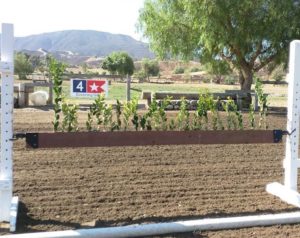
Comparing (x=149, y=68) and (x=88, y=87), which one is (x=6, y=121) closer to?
(x=88, y=87)

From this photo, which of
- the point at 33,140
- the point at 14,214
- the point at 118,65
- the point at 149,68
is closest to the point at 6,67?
the point at 33,140

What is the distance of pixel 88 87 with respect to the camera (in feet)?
43.3

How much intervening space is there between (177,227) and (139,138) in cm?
110

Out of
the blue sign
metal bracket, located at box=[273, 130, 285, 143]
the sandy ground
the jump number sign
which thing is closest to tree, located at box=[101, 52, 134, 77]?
the blue sign

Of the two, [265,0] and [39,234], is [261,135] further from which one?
[265,0]

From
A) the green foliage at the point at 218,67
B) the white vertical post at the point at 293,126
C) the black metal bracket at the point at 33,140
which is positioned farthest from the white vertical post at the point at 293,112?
the green foliage at the point at 218,67

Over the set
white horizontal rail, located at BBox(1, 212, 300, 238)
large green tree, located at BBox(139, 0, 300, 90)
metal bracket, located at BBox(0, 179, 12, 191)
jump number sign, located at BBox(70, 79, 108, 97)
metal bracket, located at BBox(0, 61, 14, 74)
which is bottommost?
white horizontal rail, located at BBox(1, 212, 300, 238)

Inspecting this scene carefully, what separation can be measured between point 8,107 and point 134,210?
158 cm

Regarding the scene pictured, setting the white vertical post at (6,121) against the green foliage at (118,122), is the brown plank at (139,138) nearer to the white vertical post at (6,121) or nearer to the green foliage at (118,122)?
the white vertical post at (6,121)

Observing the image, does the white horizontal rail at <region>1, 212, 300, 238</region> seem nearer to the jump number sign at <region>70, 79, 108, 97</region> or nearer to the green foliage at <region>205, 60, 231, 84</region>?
the jump number sign at <region>70, 79, 108, 97</region>

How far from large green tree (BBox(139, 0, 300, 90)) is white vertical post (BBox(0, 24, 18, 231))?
1382 centimetres

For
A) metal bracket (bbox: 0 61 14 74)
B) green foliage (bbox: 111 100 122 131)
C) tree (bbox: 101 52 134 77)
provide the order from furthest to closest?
tree (bbox: 101 52 134 77), green foliage (bbox: 111 100 122 131), metal bracket (bbox: 0 61 14 74)

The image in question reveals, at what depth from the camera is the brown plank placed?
4.44m

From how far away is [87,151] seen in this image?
7035mm
